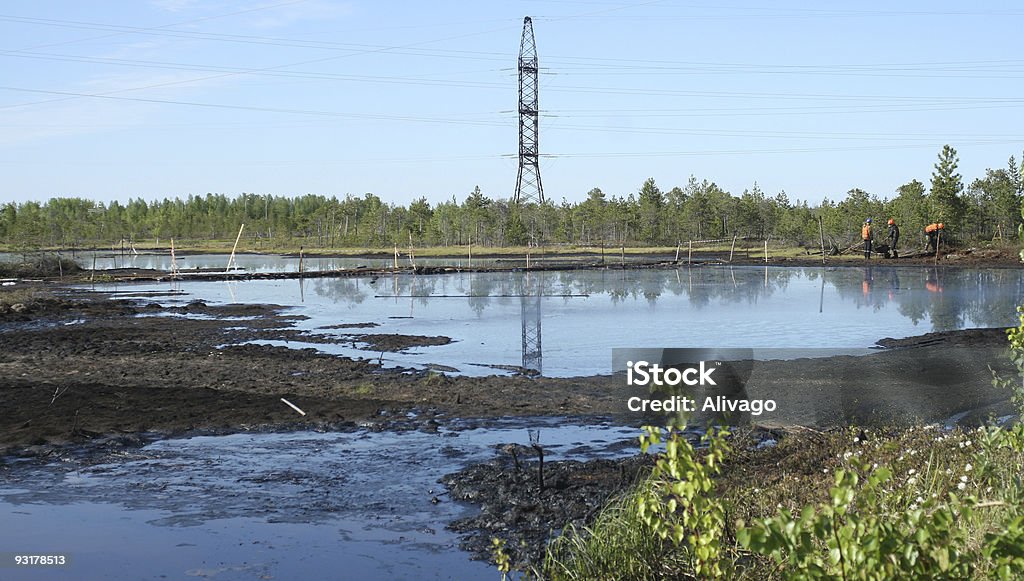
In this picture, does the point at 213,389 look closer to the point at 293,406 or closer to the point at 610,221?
the point at 293,406

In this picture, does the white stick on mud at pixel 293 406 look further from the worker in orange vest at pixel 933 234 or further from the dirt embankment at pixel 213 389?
the worker in orange vest at pixel 933 234

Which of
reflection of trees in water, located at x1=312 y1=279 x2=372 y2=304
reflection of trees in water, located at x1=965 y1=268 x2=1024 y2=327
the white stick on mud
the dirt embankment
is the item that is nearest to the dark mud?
the dirt embankment

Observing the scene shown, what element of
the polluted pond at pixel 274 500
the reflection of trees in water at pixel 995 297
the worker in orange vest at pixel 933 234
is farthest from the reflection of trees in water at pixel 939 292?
the polluted pond at pixel 274 500

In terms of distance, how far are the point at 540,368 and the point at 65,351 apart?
1062 cm

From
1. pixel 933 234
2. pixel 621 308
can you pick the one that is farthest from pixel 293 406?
pixel 933 234

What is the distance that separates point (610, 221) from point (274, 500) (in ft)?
311

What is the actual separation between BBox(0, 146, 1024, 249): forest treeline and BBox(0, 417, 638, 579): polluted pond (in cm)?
5598

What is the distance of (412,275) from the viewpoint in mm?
56906

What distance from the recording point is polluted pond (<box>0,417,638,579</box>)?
871cm

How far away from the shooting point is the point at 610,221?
104m

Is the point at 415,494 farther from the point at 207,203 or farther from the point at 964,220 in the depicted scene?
the point at 207,203

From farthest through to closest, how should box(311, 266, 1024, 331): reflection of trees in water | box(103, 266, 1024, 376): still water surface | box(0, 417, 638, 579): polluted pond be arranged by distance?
box(311, 266, 1024, 331): reflection of trees in water < box(103, 266, 1024, 376): still water surface < box(0, 417, 638, 579): polluted pond

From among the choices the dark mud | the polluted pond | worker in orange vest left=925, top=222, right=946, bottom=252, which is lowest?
the polluted pond

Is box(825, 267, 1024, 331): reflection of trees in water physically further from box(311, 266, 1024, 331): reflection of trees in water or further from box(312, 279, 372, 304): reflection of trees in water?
box(312, 279, 372, 304): reflection of trees in water
